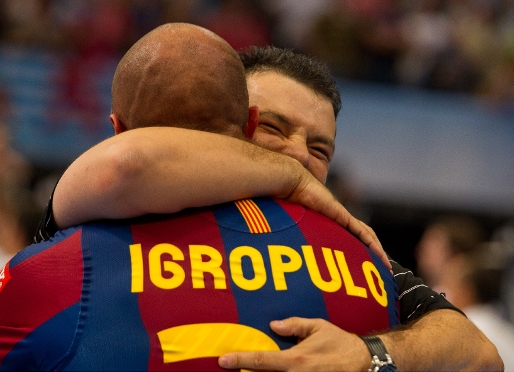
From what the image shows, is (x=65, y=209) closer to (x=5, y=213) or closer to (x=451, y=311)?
(x=451, y=311)

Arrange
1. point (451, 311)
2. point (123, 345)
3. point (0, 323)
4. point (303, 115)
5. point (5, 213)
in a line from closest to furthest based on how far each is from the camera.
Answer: point (123, 345) < point (0, 323) < point (451, 311) < point (303, 115) < point (5, 213)

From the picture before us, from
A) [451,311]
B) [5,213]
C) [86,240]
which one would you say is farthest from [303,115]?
[5,213]

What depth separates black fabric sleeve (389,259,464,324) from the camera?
6.95 ft

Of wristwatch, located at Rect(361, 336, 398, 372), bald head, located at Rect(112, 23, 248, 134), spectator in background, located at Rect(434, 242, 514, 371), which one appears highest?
bald head, located at Rect(112, 23, 248, 134)

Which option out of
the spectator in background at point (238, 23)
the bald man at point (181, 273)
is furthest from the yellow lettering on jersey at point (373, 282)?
the spectator in background at point (238, 23)

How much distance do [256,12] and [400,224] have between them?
2.81 meters

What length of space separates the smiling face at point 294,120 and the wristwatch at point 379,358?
77 cm

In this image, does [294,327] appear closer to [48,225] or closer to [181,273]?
[181,273]

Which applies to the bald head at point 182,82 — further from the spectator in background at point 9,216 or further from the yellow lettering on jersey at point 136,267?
the spectator in background at point 9,216

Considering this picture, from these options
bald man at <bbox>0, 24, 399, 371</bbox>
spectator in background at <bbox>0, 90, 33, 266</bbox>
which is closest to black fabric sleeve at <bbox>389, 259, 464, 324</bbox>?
bald man at <bbox>0, 24, 399, 371</bbox>

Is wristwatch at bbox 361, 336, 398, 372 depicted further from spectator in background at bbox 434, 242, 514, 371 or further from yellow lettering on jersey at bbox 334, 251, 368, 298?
spectator in background at bbox 434, 242, 514, 371

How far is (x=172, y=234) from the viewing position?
5.99 feet

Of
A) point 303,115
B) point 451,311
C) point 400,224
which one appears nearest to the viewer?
point 451,311

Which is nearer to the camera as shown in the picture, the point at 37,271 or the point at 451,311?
the point at 37,271
